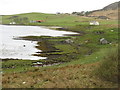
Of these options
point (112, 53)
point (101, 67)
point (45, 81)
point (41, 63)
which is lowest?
point (41, 63)

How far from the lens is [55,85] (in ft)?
60.9

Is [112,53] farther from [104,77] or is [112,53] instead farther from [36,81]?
[36,81]

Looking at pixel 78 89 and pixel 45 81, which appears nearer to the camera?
pixel 78 89

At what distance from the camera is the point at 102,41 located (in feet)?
220

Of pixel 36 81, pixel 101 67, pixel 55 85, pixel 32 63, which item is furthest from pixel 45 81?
pixel 32 63

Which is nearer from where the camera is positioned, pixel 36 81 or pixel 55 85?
pixel 55 85

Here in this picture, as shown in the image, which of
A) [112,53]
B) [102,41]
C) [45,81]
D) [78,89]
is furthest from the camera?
[102,41]

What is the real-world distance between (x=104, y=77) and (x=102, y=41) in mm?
48546

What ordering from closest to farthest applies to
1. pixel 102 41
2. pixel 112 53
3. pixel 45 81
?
pixel 112 53
pixel 45 81
pixel 102 41

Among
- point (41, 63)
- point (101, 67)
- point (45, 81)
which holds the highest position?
point (101, 67)

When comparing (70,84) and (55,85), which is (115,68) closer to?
(70,84)

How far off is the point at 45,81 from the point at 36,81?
0.91 m

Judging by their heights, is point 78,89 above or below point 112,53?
below

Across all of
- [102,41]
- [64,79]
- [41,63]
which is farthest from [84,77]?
[102,41]
